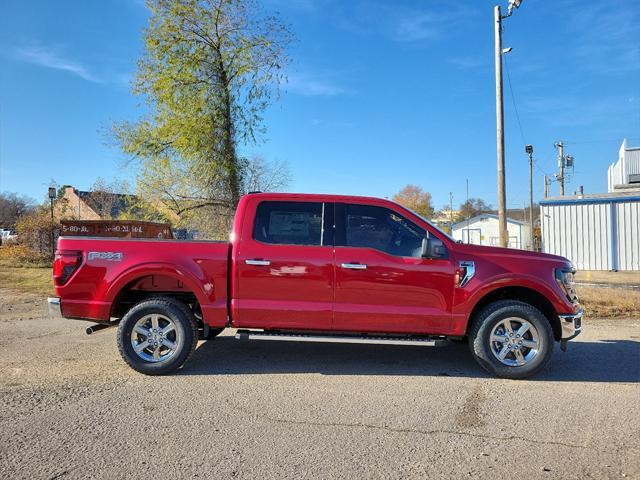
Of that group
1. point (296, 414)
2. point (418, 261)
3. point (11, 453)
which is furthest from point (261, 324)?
point (11, 453)

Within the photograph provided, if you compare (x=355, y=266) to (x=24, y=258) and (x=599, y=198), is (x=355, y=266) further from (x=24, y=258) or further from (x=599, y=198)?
(x=24, y=258)

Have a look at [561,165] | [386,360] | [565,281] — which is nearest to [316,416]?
[386,360]

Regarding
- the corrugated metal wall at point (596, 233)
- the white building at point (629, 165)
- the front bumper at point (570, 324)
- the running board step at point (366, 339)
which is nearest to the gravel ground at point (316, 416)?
the running board step at point (366, 339)

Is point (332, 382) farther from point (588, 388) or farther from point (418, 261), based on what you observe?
point (588, 388)

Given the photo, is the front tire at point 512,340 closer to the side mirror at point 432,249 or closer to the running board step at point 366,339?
the running board step at point 366,339

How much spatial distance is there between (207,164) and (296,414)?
10717mm

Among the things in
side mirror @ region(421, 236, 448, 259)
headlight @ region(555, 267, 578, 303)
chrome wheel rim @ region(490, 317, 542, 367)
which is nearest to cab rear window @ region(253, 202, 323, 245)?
side mirror @ region(421, 236, 448, 259)

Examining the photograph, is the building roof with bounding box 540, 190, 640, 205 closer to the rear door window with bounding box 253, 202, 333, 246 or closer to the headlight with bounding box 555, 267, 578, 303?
the headlight with bounding box 555, 267, 578, 303

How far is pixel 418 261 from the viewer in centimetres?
551

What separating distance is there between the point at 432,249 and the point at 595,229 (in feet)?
61.9

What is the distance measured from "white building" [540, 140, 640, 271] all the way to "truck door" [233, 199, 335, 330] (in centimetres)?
1901

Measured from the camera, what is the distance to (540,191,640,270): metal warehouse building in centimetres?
2053

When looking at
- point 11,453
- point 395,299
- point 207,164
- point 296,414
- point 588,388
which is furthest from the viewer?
point 207,164

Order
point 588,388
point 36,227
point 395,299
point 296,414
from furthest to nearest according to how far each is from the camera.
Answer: point 36,227 → point 395,299 → point 588,388 → point 296,414
